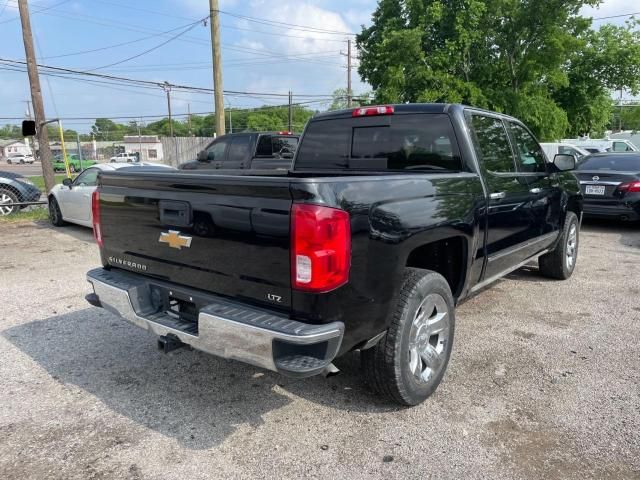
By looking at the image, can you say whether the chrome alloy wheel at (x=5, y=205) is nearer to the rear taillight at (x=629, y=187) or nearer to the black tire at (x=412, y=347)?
the black tire at (x=412, y=347)

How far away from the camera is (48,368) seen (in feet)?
12.1

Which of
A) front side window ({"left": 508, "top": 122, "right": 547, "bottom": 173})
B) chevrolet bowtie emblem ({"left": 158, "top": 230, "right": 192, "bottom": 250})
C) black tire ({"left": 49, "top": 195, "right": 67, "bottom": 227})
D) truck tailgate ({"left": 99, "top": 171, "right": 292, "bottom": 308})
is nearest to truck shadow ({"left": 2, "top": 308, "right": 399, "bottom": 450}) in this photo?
truck tailgate ({"left": 99, "top": 171, "right": 292, "bottom": 308})

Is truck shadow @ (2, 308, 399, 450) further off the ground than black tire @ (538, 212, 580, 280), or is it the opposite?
black tire @ (538, 212, 580, 280)

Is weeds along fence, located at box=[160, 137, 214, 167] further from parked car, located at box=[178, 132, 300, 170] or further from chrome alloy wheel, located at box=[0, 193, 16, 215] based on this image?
parked car, located at box=[178, 132, 300, 170]

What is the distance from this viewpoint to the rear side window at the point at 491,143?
386cm

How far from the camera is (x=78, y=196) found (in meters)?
9.01

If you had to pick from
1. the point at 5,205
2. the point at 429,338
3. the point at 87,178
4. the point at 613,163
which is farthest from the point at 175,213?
the point at 5,205

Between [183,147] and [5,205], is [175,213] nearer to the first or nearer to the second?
[5,205]

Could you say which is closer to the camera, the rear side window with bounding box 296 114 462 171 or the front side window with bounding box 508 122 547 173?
the rear side window with bounding box 296 114 462 171

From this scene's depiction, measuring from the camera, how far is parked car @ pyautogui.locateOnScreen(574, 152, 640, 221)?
8695 millimetres

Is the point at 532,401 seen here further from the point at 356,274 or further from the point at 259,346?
the point at 259,346

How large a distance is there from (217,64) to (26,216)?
6.73m

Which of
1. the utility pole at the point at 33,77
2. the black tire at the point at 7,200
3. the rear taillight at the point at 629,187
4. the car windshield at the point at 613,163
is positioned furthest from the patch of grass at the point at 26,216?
the rear taillight at the point at 629,187

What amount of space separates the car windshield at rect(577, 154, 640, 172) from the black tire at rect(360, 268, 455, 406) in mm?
7801
